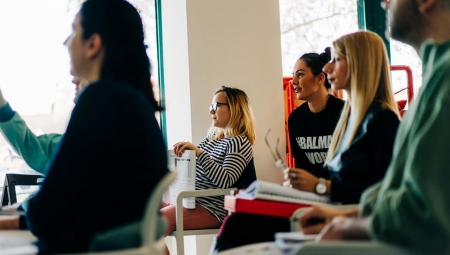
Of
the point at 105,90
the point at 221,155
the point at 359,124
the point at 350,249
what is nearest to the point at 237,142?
the point at 221,155

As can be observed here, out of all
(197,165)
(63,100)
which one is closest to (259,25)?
(197,165)

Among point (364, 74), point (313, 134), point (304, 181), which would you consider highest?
point (364, 74)

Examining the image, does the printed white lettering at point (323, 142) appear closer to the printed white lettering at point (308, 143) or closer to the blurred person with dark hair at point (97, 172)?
the printed white lettering at point (308, 143)

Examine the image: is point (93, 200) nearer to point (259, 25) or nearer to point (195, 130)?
point (195, 130)

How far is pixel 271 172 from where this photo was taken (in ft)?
12.9

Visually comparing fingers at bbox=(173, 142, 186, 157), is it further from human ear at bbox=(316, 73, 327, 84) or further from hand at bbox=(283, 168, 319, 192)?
hand at bbox=(283, 168, 319, 192)

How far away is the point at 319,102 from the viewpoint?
332 cm

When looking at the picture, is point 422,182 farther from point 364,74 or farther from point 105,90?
point 364,74

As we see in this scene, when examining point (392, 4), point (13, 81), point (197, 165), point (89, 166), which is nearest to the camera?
point (89, 166)

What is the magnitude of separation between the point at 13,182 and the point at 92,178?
1990 millimetres

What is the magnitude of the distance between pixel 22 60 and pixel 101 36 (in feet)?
7.60

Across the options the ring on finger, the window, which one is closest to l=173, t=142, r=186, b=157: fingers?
the window

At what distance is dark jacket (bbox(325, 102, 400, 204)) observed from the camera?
1923 millimetres

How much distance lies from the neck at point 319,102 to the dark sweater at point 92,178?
1987 millimetres
